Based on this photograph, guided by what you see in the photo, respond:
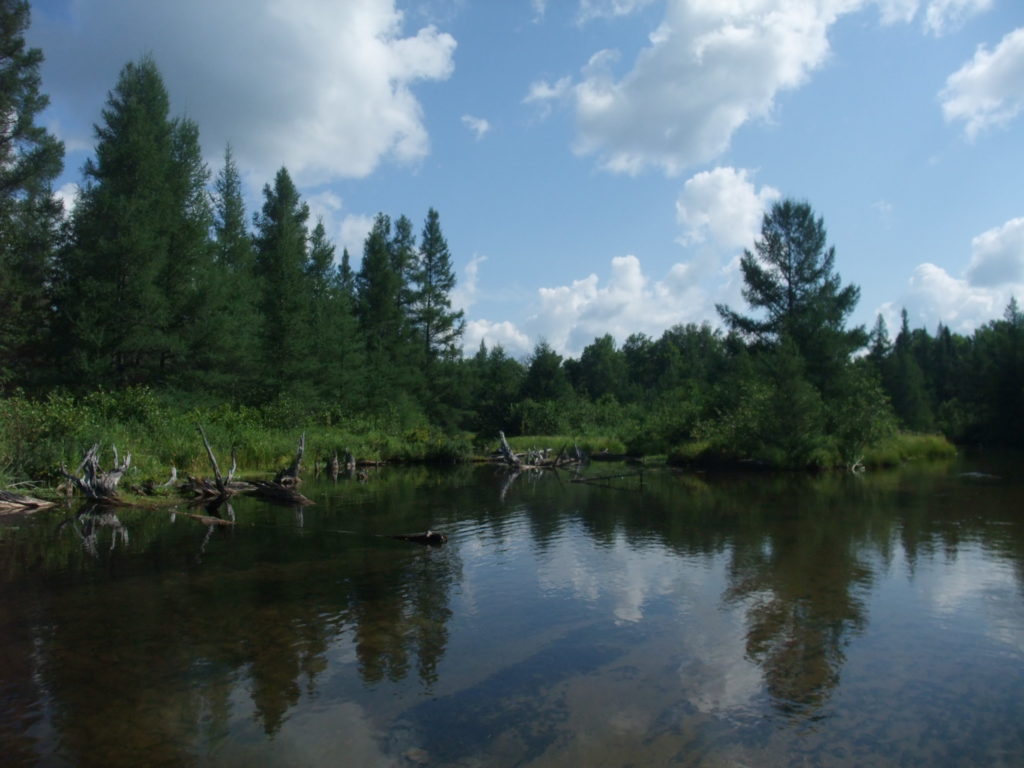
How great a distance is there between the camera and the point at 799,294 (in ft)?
136

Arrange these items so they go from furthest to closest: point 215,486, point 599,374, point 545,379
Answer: point 599,374 → point 545,379 → point 215,486

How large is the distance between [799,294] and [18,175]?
39.3 metres

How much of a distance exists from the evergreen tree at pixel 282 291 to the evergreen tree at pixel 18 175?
10270mm

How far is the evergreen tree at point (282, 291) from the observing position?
36344mm

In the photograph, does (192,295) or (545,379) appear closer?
(192,295)

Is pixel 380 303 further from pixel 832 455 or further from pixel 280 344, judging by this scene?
pixel 832 455

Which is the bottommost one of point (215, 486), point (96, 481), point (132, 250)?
point (215, 486)

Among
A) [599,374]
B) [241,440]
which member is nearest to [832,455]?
[241,440]

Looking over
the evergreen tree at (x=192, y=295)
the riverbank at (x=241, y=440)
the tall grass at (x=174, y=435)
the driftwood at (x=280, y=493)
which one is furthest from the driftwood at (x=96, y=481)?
the evergreen tree at (x=192, y=295)

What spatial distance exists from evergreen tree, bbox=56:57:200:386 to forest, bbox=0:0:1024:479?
0.09m

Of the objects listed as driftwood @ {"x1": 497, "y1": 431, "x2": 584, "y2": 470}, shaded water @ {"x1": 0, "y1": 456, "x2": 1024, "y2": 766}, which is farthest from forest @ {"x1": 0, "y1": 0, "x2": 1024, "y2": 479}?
shaded water @ {"x1": 0, "y1": 456, "x2": 1024, "y2": 766}

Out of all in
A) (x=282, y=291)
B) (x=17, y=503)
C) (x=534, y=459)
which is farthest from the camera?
(x=282, y=291)

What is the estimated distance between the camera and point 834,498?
19578mm

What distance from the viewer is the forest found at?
79.0ft
